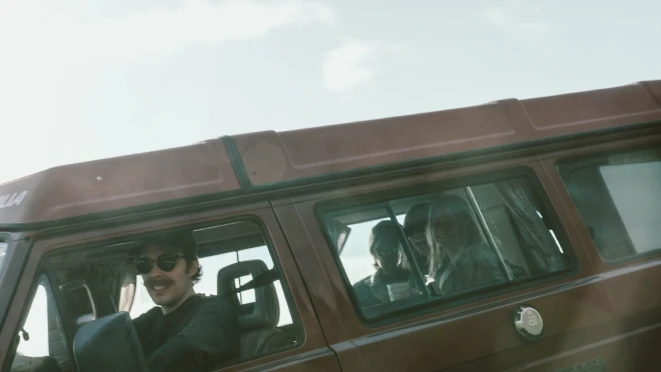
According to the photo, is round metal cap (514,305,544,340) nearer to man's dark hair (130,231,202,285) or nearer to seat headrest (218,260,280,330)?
seat headrest (218,260,280,330)

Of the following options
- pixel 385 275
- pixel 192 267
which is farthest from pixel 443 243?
pixel 192 267

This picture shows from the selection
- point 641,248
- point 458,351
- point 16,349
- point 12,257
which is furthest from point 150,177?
point 641,248

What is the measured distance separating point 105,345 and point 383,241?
1.63 metres

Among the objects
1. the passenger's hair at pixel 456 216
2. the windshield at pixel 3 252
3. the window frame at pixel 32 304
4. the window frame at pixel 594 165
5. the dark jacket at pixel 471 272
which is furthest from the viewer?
the window frame at pixel 594 165

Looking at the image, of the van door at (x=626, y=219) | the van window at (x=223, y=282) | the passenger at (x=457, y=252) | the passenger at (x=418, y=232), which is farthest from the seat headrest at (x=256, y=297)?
the van door at (x=626, y=219)

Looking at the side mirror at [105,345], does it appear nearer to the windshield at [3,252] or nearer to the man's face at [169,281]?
the windshield at [3,252]

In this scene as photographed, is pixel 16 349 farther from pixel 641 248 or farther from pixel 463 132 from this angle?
pixel 641 248

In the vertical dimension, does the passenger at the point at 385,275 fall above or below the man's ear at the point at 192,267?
below

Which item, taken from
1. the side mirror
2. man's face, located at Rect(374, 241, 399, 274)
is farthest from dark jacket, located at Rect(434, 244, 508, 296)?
the side mirror

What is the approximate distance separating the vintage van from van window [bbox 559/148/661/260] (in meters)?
0.01

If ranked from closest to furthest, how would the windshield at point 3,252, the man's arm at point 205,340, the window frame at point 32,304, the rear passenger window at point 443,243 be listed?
the window frame at point 32,304, the windshield at point 3,252, the man's arm at point 205,340, the rear passenger window at point 443,243

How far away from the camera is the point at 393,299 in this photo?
3.64 metres

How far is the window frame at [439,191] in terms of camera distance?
3.54 m

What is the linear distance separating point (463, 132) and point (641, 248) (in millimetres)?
1202
